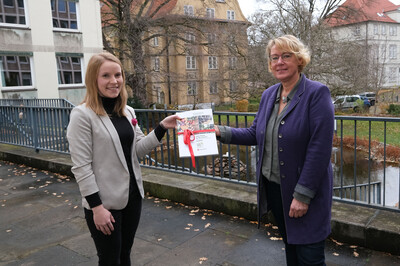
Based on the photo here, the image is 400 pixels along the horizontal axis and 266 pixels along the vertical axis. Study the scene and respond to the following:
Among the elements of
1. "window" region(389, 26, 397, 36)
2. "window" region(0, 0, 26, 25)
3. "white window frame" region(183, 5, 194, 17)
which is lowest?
"window" region(0, 0, 26, 25)

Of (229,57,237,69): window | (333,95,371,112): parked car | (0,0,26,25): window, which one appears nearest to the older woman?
(0,0,26,25): window

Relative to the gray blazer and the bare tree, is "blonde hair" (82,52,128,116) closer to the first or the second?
the gray blazer

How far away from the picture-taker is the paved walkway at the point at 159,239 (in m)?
3.46

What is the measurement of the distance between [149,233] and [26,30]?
65.2ft

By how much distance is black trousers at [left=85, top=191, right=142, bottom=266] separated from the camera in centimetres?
236

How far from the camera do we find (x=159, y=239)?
13.1ft

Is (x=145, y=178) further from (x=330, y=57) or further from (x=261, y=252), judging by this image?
(x=330, y=57)

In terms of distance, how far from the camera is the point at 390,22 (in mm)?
57750

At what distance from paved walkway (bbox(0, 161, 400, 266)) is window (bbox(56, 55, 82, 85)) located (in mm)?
18081

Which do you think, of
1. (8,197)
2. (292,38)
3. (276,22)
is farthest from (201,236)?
(276,22)

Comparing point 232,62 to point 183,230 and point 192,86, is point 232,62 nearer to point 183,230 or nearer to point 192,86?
point 192,86

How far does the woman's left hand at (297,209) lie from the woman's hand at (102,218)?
3.90 feet

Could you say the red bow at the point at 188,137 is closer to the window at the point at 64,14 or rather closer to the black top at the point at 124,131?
the black top at the point at 124,131

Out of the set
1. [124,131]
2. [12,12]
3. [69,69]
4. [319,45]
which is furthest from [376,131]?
[12,12]
